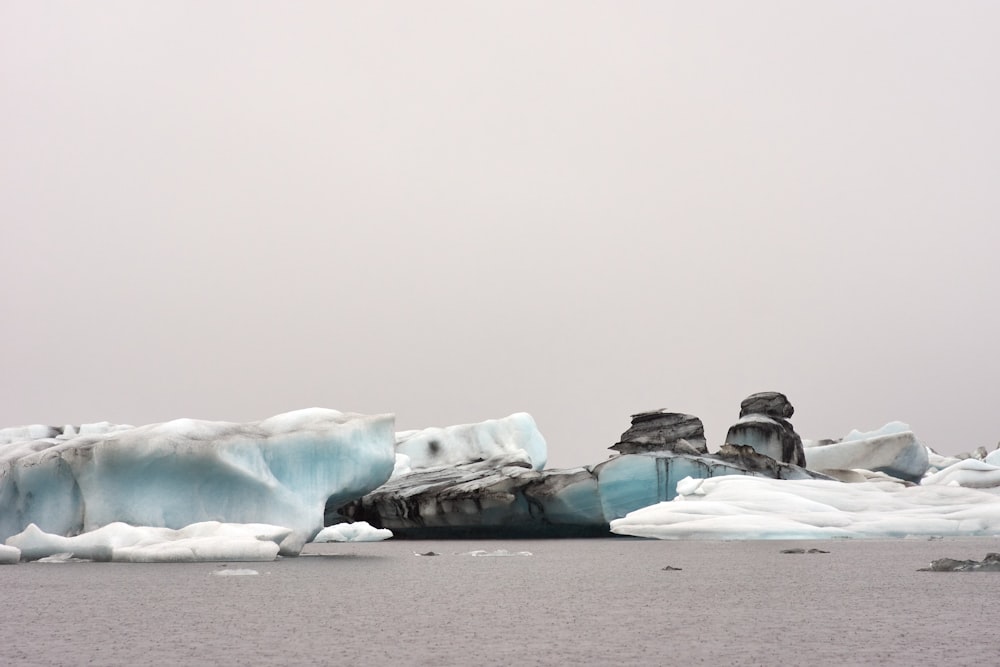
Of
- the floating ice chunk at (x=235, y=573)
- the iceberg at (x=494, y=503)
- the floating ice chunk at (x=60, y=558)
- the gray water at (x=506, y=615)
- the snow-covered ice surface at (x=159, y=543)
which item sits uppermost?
the iceberg at (x=494, y=503)

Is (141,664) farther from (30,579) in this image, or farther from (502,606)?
(30,579)

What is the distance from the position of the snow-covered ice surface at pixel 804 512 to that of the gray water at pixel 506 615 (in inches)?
283

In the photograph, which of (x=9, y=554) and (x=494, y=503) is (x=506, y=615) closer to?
(x=9, y=554)

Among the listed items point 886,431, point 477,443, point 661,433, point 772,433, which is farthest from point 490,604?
point 886,431

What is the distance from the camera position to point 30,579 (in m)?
10.2

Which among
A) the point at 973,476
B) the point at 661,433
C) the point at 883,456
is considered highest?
the point at 661,433

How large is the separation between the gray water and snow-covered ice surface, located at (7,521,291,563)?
88 centimetres

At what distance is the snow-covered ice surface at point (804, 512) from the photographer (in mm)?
18938

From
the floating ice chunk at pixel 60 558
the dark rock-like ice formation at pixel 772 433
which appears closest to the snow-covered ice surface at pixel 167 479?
the floating ice chunk at pixel 60 558

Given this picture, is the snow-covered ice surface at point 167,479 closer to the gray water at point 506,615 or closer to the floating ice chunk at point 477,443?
the gray water at point 506,615

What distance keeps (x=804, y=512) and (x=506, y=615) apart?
557 inches

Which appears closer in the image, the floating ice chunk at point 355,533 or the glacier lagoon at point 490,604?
the glacier lagoon at point 490,604

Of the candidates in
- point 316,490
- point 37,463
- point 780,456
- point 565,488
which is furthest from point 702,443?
point 37,463

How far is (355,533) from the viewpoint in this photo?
2312 centimetres
